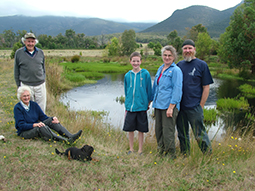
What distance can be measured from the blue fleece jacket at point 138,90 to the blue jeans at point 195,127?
0.68 m

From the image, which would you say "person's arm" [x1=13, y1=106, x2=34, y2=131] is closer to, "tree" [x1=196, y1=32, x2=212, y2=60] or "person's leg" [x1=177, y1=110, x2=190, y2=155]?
"person's leg" [x1=177, y1=110, x2=190, y2=155]

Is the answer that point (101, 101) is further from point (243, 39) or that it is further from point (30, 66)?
point (243, 39)

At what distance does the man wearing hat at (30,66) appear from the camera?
13.9 ft

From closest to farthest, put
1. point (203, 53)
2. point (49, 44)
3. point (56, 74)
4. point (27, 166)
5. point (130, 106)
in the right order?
1. point (27, 166)
2. point (130, 106)
3. point (56, 74)
4. point (203, 53)
5. point (49, 44)

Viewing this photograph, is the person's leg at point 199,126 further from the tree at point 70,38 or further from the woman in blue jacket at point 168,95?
the tree at point 70,38

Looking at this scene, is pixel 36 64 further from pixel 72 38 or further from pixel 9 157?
pixel 72 38

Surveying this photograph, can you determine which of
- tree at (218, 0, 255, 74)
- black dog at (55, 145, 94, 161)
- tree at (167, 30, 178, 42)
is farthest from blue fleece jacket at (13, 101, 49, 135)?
tree at (167, 30, 178, 42)

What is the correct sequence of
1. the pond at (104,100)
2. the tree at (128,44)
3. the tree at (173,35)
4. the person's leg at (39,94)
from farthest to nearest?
the tree at (173,35)
the tree at (128,44)
the pond at (104,100)
the person's leg at (39,94)

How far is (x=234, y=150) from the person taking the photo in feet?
13.3

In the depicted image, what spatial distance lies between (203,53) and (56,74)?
3781cm

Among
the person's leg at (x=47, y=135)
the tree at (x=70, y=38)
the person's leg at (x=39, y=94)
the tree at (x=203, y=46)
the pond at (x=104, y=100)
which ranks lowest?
the pond at (x=104, y=100)

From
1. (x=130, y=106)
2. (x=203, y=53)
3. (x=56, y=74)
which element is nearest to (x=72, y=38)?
(x=203, y=53)

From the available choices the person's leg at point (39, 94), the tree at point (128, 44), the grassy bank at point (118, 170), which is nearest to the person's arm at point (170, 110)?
the grassy bank at point (118, 170)

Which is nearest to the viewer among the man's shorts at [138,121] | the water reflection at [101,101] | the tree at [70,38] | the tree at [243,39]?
the man's shorts at [138,121]
